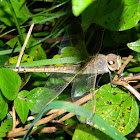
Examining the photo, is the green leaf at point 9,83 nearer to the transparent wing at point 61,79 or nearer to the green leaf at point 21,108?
the green leaf at point 21,108

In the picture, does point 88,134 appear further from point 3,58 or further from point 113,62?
point 3,58

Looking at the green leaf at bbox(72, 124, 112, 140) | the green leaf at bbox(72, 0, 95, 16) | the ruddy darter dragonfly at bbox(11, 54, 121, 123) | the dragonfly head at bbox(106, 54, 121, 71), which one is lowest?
the green leaf at bbox(72, 124, 112, 140)

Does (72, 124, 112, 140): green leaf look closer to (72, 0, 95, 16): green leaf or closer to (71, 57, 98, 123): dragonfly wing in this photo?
(71, 57, 98, 123): dragonfly wing

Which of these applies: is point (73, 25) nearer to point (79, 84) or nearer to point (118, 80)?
point (79, 84)

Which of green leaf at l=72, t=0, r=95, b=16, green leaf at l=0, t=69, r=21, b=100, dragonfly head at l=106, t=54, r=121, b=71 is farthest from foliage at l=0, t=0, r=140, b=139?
green leaf at l=72, t=0, r=95, b=16

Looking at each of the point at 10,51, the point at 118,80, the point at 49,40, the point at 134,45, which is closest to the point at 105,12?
the point at 134,45

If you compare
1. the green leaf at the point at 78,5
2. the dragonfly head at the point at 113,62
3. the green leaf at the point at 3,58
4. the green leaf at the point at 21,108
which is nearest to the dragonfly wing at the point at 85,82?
the dragonfly head at the point at 113,62
